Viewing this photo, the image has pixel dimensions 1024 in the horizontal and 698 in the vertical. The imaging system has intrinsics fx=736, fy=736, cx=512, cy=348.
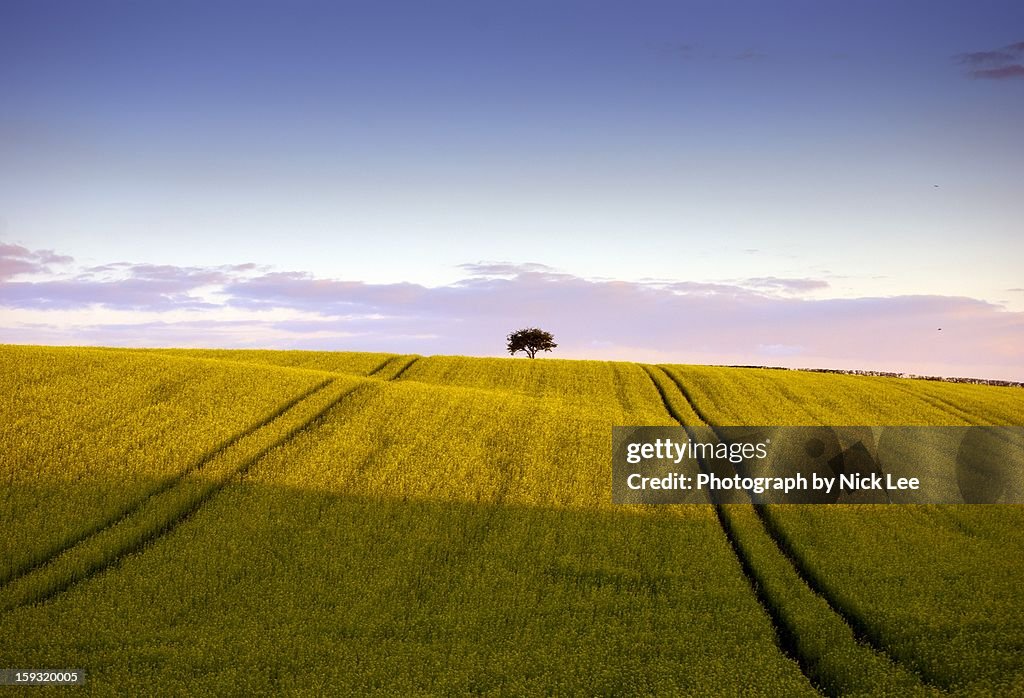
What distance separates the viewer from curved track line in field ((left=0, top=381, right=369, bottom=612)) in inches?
687

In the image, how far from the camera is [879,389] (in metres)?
44.8

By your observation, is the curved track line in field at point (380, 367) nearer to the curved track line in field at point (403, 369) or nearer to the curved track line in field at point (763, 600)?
the curved track line in field at point (403, 369)

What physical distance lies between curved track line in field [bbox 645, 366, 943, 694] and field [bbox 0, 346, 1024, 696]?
81 mm

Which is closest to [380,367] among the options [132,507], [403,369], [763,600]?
[403,369]

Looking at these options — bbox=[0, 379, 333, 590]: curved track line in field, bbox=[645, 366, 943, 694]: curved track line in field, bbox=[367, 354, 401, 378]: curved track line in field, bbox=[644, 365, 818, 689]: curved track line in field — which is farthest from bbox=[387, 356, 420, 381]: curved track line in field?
bbox=[645, 366, 943, 694]: curved track line in field

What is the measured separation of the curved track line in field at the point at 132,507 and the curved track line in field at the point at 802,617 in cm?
1745

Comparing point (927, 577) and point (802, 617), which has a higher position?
point (927, 577)

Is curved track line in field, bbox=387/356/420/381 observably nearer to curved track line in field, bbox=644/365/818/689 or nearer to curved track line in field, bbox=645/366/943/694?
curved track line in field, bbox=644/365/818/689

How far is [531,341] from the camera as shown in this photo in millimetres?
95188

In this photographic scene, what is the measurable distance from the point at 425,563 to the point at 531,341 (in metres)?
76.6

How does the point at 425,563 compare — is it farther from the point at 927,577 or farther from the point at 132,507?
the point at 927,577

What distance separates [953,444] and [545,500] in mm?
20014

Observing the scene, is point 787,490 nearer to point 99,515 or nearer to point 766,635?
point 766,635

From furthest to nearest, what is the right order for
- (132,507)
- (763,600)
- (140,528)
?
(132,507) < (140,528) < (763,600)
